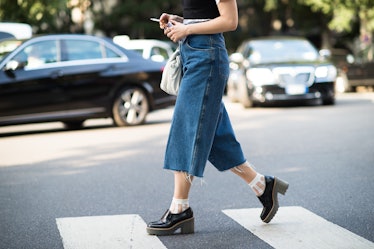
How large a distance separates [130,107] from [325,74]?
5286 mm

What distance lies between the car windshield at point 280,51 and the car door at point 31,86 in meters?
5.93

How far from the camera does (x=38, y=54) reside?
561 inches

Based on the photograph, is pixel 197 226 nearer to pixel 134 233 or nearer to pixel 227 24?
pixel 134 233

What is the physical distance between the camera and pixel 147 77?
1506cm

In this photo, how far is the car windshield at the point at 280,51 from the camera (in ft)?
63.5

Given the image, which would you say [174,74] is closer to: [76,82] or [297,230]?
[297,230]

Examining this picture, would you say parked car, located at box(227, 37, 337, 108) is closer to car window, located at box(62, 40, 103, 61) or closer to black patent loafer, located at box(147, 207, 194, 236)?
car window, located at box(62, 40, 103, 61)

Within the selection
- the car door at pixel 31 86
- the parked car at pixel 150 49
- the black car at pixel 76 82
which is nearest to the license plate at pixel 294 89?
the black car at pixel 76 82

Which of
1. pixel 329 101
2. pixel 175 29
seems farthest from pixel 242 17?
pixel 175 29

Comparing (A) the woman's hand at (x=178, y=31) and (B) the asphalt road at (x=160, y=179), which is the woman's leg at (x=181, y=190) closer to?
(B) the asphalt road at (x=160, y=179)

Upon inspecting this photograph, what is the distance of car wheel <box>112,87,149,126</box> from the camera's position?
14.8 m

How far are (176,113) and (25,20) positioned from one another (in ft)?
76.2

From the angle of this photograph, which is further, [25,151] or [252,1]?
[252,1]

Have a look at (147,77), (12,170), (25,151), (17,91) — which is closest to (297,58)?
(147,77)
